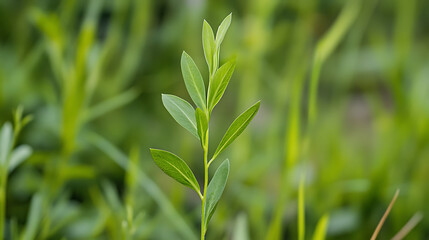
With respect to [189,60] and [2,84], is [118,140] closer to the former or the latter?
[2,84]

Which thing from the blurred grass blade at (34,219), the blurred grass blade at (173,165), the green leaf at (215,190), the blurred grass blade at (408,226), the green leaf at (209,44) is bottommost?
the blurred grass blade at (408,226)

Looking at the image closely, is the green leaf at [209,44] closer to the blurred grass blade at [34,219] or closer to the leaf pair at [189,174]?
the leaf pair at [189,174]

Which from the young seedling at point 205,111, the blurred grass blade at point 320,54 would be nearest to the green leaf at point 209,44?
the young seedling at point 205,111

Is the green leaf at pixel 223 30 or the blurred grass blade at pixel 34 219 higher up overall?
the green leaf at pixel 223 30

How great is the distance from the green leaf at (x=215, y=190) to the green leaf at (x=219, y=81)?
26 mm

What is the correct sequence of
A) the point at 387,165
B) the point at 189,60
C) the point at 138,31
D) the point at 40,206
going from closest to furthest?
the point at 189,60 < the point at 40,206 < the point at 387,165 < the point at 138,31

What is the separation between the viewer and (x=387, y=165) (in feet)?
1.43

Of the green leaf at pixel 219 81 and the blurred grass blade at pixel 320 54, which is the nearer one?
the green leaf at pixel 219 81

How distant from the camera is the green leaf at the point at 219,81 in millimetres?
182

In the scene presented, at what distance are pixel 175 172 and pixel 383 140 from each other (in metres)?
0.35

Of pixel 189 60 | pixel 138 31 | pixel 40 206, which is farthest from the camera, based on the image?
pixel 138 31

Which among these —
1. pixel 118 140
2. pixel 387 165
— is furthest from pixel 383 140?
pixel 118 140

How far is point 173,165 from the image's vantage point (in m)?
0.19

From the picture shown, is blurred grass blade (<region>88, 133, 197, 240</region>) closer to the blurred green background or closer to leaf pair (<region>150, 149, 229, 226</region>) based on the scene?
the blurred green background
